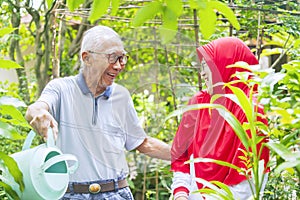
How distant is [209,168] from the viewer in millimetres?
2807

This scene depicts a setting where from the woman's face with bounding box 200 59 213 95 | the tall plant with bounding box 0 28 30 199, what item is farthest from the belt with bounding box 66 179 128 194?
the tall plant with bounding box 0 28 30 199

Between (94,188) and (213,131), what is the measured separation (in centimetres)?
57

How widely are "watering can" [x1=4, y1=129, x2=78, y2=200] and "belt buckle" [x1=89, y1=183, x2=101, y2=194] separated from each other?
11.7 inches

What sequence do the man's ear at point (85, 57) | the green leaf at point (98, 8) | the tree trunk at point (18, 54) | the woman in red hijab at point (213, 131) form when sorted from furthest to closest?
the tree trunk at point (18, 54) → the man's ear at point (85, 57) → the woman in red hijab at point (213, 131) → the green leaf at point (98, 8)

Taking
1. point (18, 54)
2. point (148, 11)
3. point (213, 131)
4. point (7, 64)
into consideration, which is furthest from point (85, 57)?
point (18, 54)

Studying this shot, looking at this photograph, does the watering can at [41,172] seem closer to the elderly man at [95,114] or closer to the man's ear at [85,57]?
the elderly man at [95,114]

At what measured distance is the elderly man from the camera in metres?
3.00

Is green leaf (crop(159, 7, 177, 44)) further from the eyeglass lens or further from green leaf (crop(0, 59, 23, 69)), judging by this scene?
the eyeglass lens

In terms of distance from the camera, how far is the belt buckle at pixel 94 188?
298 cm

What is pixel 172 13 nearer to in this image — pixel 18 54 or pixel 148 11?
A: pixel 148 11

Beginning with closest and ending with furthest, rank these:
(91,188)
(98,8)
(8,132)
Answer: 1. (98,8)
2. (8,132)
3. (91,188)

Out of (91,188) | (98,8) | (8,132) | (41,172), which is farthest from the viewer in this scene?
(91,188)

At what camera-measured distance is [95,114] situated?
3.01 m

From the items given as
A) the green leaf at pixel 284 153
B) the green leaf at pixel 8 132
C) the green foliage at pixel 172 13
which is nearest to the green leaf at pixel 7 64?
the green leaf at pixel 8 132
